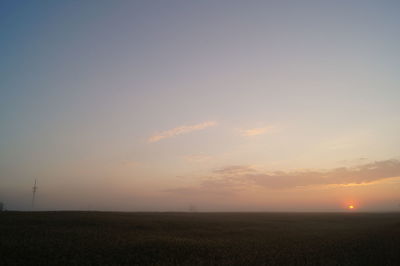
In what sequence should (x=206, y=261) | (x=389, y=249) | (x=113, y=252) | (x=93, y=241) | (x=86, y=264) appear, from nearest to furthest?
(x=86, y=264), (x=206, y=261), (x=113, y=252), (x=389, y=249), (x=93, y=241)

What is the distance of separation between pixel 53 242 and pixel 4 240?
5250 millimetres

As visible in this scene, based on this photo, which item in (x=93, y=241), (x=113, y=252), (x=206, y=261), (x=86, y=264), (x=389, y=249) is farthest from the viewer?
(x=93, y=241)

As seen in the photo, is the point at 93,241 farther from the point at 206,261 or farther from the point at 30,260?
the point at 206,261

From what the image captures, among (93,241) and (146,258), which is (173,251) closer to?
(146,258)

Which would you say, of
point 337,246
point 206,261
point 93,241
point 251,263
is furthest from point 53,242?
point 337,246

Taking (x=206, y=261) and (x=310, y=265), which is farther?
(x=206, y=261)

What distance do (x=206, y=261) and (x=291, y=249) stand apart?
1155 centimetres

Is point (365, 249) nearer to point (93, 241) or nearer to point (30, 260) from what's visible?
point (93, 241)

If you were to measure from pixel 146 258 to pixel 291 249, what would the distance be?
1617cm

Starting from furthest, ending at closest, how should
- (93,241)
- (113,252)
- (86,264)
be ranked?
A: (93,241) → (113,252) → (86,264)

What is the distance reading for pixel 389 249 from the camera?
30141 millimetres

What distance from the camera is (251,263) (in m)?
23.9

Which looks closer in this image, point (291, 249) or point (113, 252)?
point (113, 252)

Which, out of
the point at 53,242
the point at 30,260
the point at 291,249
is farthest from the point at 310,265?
the point at 53,242
